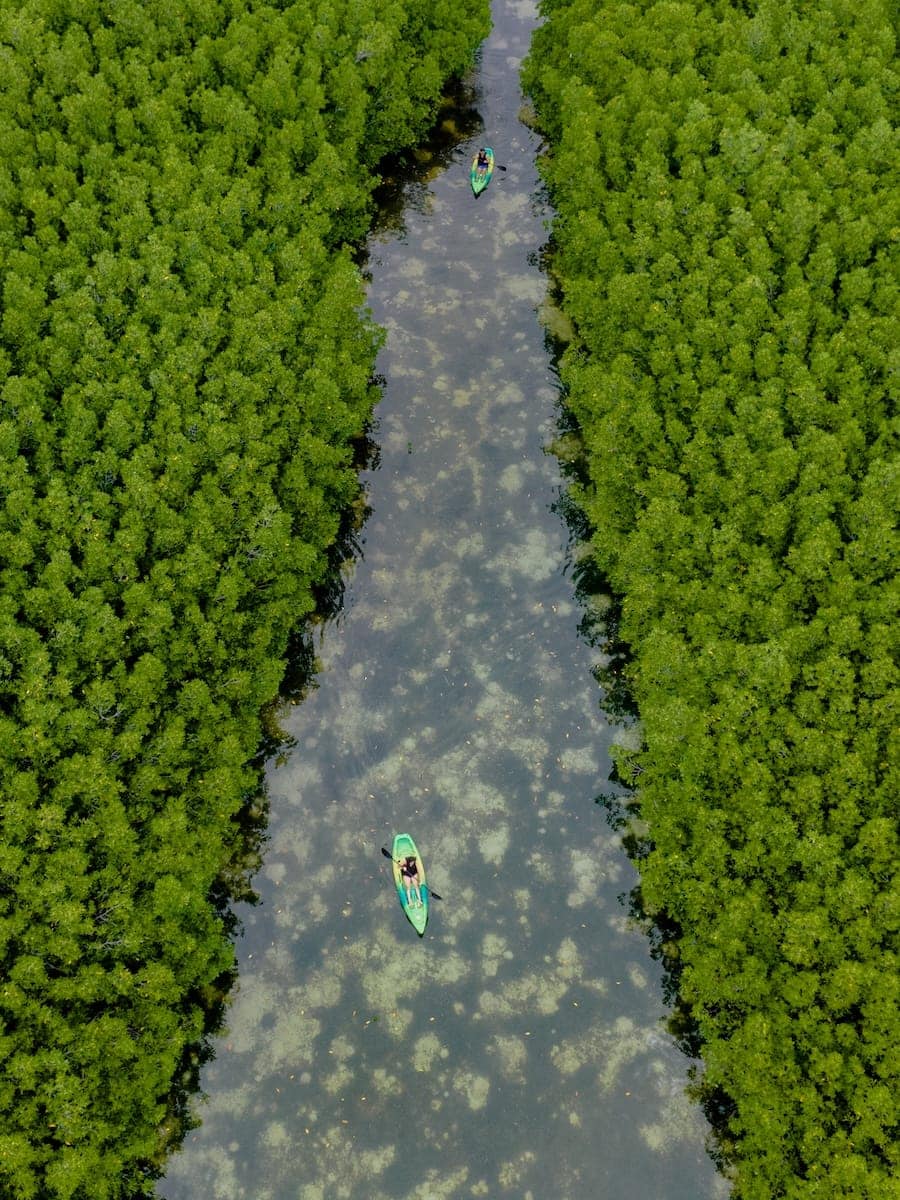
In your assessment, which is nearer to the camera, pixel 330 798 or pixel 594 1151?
pixel 594 1151

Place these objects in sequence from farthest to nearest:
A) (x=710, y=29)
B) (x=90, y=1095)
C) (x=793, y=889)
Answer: (x=710, y=29) → (x=793, y=889) → (x=90, y=1095)

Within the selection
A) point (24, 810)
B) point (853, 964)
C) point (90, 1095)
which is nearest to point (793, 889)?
point (853, 964)

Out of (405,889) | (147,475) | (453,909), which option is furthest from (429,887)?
(147,475)

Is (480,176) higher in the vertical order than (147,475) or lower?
higher

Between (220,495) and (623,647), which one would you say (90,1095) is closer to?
(220,495)

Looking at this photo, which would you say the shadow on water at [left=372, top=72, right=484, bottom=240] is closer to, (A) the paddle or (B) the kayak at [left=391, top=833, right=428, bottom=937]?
(B) the kayak at [left=391, top=833, right=428, bottom=937]

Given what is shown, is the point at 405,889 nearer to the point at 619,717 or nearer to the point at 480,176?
the point at 619,717
